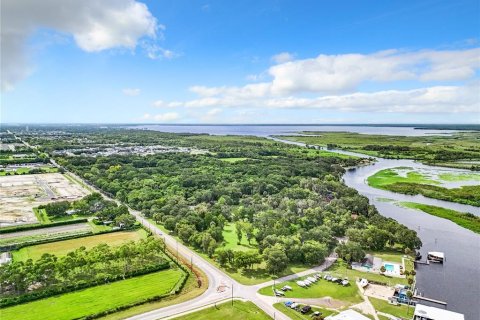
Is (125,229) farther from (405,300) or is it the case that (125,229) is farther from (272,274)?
(405,300)

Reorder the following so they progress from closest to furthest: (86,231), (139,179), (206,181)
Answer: (86,231) → (206,181) → (139,179)

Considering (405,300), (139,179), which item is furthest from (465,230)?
(139,179)

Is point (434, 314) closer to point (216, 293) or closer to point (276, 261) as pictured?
point (276, 261)

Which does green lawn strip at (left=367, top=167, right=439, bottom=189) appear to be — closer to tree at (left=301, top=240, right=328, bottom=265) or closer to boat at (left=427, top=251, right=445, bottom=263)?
boat at (left=427, top=251, right=445, bottom=263)

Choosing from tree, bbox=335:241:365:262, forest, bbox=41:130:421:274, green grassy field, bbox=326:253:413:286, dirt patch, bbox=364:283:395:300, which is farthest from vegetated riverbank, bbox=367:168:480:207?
dirt patch, bbox=364:283:395:300

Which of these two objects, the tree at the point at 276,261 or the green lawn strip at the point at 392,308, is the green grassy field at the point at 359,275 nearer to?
the green lawn strip at the point at 392,308

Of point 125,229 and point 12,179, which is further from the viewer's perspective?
point 12,179

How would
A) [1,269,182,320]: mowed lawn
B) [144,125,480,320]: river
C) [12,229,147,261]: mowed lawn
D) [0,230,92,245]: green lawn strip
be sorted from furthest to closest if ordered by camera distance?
[0,230,92,245]: green lawn strip < [12,229,147,261]: mowed lawn < [144,125,480,320]: river < [1,269,182,320]: mowed lawn
